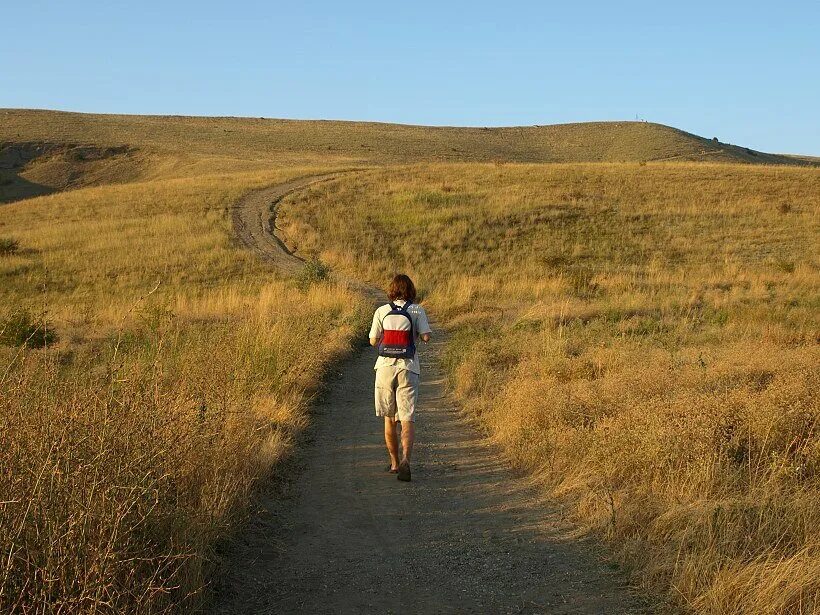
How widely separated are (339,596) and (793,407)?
4.40 metres

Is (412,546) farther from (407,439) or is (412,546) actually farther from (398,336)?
(398,336)

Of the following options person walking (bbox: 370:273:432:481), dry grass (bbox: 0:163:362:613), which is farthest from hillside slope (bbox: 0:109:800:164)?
person walking (bbox: 370:273:432:481)

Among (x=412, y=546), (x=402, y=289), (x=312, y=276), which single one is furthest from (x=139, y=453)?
(x=312, y=276)

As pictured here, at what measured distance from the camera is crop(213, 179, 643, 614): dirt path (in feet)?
14.9

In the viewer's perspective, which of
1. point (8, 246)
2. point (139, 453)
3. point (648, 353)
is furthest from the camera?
point (8, 246)

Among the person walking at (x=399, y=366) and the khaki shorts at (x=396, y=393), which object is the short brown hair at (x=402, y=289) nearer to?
the person walking at (x=399, y=366)

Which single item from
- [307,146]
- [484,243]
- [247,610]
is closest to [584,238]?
[484,243]

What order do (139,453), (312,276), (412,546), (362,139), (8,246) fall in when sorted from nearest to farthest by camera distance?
(139,453) → (412,546) → (312,276) → (8,246) → (362,139)

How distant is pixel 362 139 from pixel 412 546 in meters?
80.4

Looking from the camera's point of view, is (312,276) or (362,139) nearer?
(312,276)

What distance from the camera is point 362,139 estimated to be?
83.1 meters

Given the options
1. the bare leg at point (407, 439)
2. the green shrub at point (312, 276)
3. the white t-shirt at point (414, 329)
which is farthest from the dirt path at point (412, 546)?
the green shrub at point (312, 276)

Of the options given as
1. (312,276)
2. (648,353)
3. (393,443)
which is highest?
(312,276)

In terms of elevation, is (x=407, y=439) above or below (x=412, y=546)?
above
